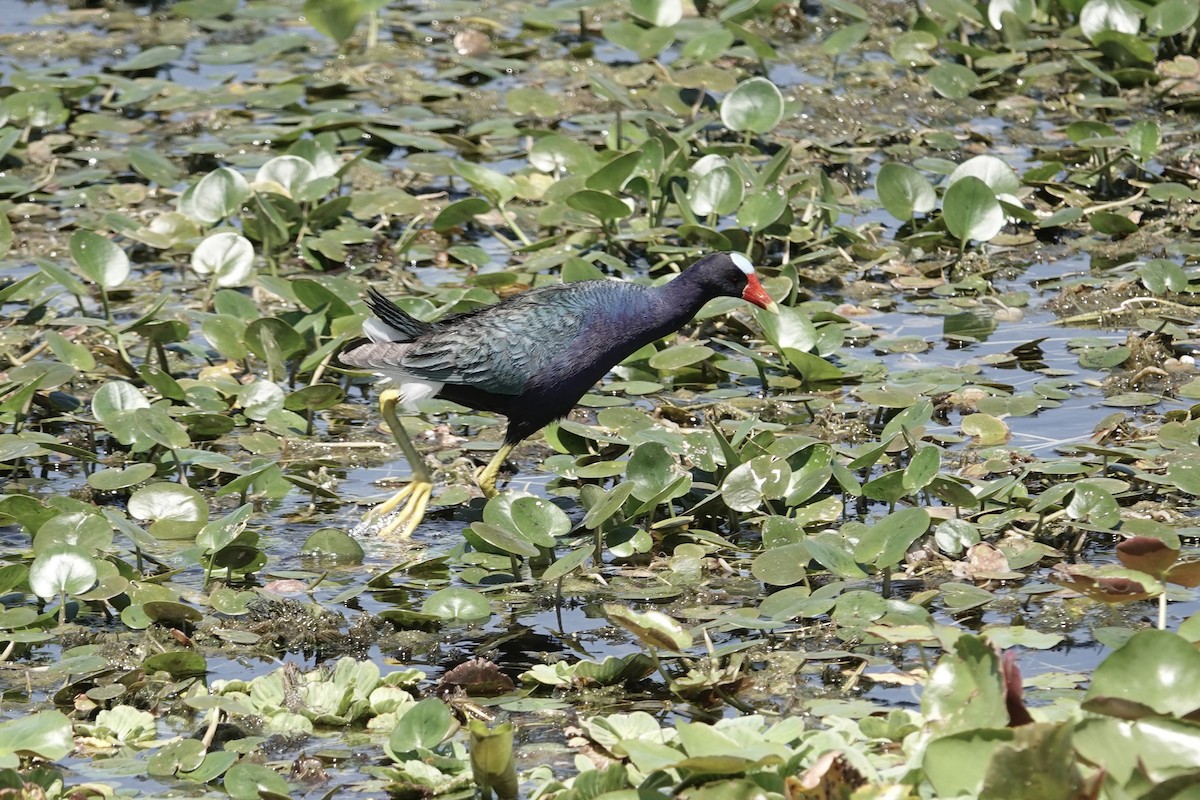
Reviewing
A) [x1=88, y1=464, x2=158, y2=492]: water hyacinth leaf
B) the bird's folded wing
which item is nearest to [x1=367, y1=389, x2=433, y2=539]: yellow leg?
the bird's folded wing

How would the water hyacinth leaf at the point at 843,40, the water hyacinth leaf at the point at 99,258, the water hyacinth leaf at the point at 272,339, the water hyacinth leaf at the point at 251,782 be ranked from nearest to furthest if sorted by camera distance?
1. the water hyacinth leaf at the point at 251,782
2. the water hyacinth leaf at the point at 272,339
3. the water hyacinth leaf at the point at 99,258
4. the water hyacinth leaf at the point at 843,40

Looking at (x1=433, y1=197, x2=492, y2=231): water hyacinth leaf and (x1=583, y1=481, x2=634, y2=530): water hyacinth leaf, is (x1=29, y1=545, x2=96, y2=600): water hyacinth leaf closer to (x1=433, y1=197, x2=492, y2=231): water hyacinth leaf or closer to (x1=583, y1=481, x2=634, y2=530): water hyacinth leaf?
(x1=583, y1=481, x2=634, y2=530): water hyacinth leaf

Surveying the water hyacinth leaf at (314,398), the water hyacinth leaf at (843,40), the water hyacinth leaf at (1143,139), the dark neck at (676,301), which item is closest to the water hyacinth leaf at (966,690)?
the dark neck at (676,301)

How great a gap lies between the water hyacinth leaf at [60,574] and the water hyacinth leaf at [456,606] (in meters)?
0.79

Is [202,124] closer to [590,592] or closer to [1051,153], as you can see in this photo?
[1051,153]

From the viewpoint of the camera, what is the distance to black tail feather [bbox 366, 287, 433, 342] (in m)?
5.11

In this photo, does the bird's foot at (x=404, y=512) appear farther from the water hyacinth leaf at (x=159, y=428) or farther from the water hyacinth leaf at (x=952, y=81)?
the water hyacinth leaf at (x=952, y=81)

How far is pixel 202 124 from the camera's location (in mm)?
7969

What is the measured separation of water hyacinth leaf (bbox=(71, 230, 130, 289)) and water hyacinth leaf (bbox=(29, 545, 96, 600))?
198 centimetres

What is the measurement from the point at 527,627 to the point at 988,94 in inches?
194

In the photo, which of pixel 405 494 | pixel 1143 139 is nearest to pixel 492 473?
pixel 405 494

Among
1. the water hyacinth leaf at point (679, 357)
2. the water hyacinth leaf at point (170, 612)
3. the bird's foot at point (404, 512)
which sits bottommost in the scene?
the bird's foot at point (404, 512)

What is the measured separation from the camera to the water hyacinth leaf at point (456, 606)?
156 inches

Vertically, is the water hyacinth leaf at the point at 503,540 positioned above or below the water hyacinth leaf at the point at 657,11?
below
